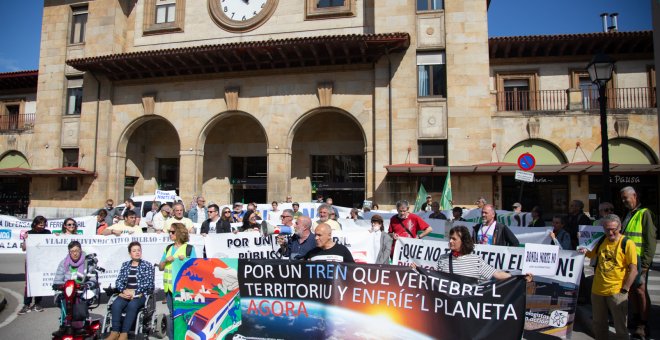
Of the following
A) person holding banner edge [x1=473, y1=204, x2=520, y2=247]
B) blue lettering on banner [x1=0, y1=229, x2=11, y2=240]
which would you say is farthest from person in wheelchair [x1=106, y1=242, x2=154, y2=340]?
blue lettering on banner [x1=0, y1=229, x2=11, y2=240]

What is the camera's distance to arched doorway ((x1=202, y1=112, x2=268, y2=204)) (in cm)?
2400

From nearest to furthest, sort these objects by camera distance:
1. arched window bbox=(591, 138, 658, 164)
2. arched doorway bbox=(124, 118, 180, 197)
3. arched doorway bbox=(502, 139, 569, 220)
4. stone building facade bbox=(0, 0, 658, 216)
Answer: stone building facade bbox=(0, 0, 658, 216), arched window bbox=(591, 138, 658, 164), arched doorway bbox=(502, 139, 569, 220), arched doorway bbox=(124, 118, 180, 197)

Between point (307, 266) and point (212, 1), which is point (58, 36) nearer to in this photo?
point (212, 1)

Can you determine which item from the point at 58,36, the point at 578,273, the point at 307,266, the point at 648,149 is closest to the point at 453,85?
the point at 648,149

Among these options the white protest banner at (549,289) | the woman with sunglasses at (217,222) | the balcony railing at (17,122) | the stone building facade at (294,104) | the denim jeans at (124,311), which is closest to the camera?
the denim jeans at (124,311)

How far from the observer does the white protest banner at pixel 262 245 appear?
8008mm

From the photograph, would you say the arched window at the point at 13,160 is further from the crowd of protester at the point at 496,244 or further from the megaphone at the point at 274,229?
the megaphone at the point at 274,229

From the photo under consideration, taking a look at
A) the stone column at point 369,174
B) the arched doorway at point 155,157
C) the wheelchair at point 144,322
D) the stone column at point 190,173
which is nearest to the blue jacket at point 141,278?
the wheelchair at point 144,322

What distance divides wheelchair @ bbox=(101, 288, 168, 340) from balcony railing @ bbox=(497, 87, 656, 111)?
19390 millimetres

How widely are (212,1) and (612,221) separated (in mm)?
21939

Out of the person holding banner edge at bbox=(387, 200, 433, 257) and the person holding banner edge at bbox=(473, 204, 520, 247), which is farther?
the person holding banner edge at bbox=(387, 200, 433, 257)

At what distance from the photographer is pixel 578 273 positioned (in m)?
6.29

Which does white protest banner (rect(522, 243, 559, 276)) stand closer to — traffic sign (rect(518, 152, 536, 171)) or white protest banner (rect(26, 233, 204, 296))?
white protest banner (rect(26, 233, 204, 296))

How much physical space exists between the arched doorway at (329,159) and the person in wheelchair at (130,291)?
16.6 meters
